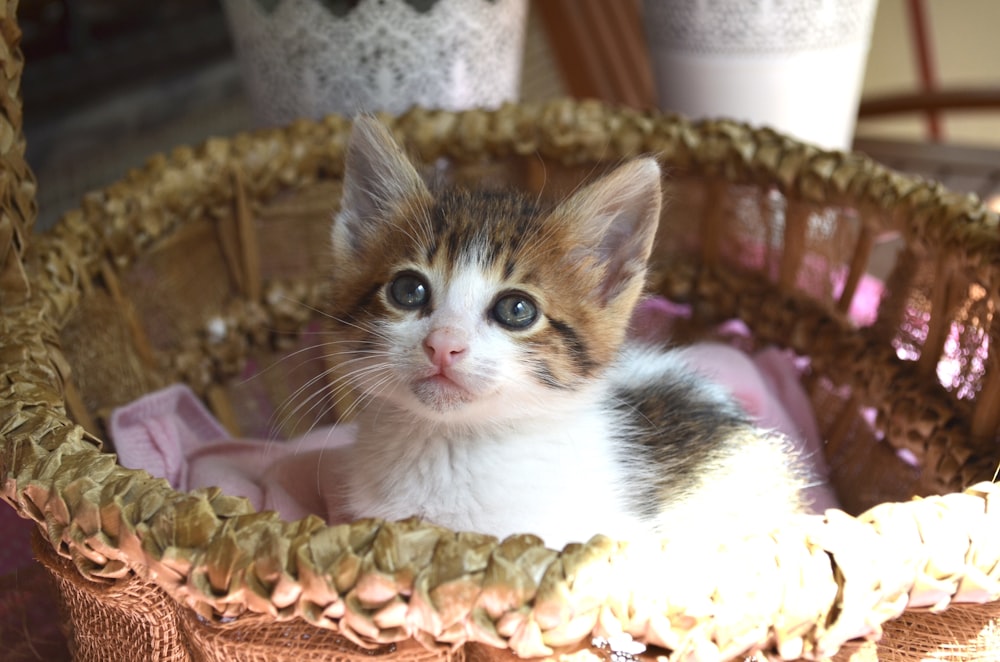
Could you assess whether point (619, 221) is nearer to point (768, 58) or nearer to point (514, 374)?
point (514, 374)

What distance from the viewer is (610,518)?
0.98 m

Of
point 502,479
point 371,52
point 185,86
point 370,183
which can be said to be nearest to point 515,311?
point 502,479

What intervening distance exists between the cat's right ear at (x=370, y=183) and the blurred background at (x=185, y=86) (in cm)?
139

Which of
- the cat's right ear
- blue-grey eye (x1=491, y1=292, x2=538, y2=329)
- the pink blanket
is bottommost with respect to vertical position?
the pink blanket

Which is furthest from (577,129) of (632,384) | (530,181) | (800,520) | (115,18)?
(115,18)

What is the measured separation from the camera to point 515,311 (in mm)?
953

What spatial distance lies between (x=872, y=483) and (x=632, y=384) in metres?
0.40

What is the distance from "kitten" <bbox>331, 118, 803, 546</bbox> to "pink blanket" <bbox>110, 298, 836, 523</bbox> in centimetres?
15

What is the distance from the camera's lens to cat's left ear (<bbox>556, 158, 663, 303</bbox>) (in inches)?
39.3

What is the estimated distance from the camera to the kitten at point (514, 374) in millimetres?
937

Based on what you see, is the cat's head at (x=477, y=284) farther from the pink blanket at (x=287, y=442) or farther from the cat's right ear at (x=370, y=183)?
the pink blanket at (x=287, y=442)

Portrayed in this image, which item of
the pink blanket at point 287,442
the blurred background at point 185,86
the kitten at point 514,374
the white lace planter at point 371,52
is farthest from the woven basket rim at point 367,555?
the blurred background at point 185,86

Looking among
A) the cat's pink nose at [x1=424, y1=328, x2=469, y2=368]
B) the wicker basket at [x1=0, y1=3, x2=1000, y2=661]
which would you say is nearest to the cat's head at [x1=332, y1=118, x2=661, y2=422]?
the cat's pink nose at [x1=424, y1=328, x2=469, y2=368]

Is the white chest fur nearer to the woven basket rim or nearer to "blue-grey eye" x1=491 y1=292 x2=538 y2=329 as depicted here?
"blue-grey eye" x1=491 y1=292 x2=538 y2=329
